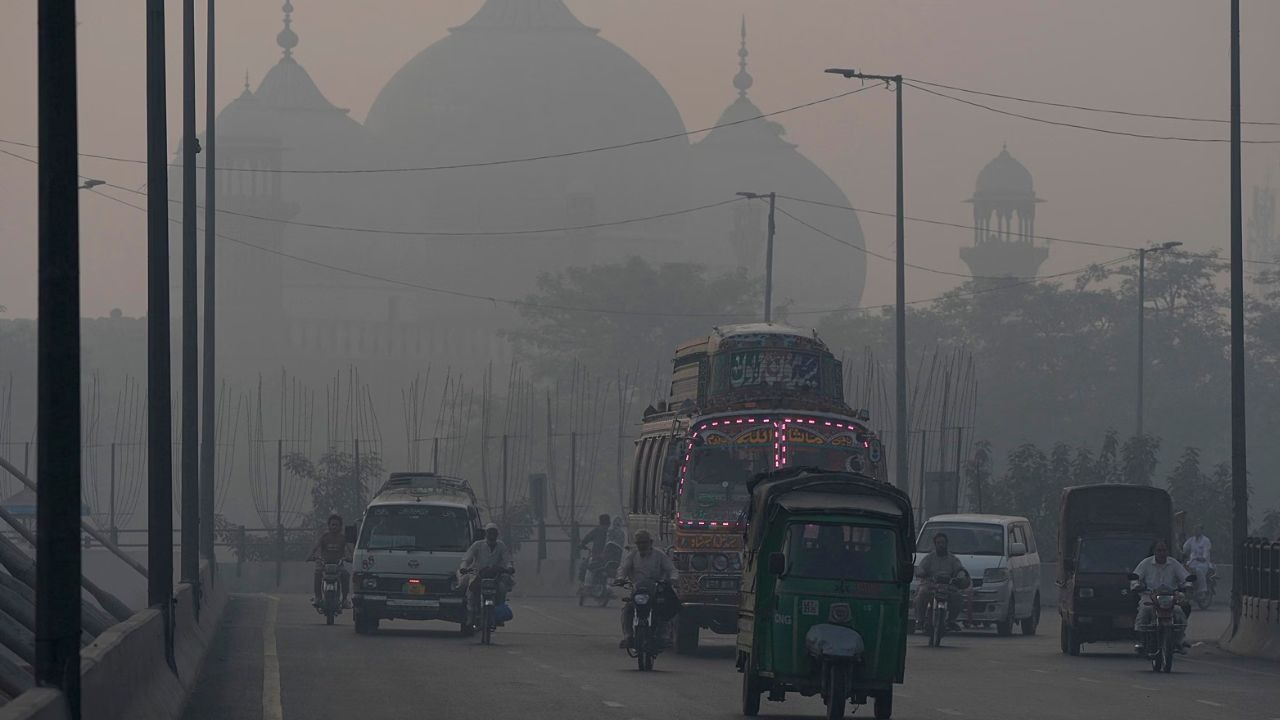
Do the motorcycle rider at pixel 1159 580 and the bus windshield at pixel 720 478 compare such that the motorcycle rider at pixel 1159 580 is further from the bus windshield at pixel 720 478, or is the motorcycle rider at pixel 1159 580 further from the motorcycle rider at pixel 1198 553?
the motorcycle rider at pixel 1198 553

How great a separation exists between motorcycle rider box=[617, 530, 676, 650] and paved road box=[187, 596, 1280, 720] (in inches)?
22.2

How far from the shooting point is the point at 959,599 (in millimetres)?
30219

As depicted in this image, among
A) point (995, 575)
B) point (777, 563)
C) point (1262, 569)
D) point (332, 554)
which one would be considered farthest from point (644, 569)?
point (995, 575)

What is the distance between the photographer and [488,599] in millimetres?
25844

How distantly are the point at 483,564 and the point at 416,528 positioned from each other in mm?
2301

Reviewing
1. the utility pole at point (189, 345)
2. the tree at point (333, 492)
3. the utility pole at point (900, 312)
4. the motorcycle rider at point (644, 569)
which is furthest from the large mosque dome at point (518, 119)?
the motorcycle rider at point (644, 569)

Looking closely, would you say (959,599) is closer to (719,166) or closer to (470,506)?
(470,506)

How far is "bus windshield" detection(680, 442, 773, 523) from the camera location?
78.9 feet

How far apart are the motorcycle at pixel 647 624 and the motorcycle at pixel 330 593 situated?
8.92m

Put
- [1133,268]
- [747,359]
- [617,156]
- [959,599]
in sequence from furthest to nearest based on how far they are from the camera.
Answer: [617,156] < [1133,268] < [959,599] < [747,359]

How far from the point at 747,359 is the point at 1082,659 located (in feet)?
17.4

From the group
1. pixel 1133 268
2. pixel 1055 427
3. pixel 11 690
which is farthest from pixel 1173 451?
pixel 11 690

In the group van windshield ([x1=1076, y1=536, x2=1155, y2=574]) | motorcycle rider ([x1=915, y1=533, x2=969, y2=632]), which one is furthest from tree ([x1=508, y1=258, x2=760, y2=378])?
van windshield ([x1=1076, y1=536, x2=1155, y2=574])

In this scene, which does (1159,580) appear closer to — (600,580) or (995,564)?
(995,564)
